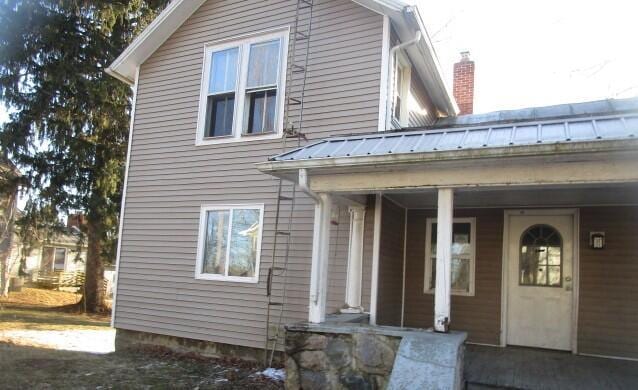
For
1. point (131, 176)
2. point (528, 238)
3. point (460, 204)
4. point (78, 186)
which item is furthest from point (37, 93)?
point (528, 238)

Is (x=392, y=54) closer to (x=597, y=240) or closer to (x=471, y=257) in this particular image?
(x=471, y=257)

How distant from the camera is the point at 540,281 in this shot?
786cm

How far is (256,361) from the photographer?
27.1 ft

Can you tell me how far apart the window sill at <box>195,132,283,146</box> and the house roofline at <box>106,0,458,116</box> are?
2.28 meters

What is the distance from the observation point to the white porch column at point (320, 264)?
6242 millimetres

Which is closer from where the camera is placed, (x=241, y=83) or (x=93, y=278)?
(x=241, y=83)

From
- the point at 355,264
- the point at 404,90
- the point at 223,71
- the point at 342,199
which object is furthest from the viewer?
the point at 223,71

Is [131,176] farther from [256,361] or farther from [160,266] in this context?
[256,361]

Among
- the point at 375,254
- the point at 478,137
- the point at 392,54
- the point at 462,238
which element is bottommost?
the point at 375,254

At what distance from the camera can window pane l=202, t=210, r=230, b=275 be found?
8938mm

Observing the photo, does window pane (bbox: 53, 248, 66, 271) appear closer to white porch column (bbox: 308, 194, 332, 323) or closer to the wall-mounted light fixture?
white porch column (bbox: 308, 194, 332, 323)

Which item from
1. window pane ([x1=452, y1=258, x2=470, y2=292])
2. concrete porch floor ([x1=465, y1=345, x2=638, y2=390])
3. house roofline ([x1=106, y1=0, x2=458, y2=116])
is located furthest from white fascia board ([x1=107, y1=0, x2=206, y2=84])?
concrete porch floor ([x1=465, y1=345, x2=638, y2=390])

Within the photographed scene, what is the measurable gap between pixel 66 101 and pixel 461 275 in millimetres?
Answer: 11975

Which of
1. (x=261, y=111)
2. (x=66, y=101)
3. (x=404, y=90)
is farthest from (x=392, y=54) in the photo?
(x=66, y=101)
